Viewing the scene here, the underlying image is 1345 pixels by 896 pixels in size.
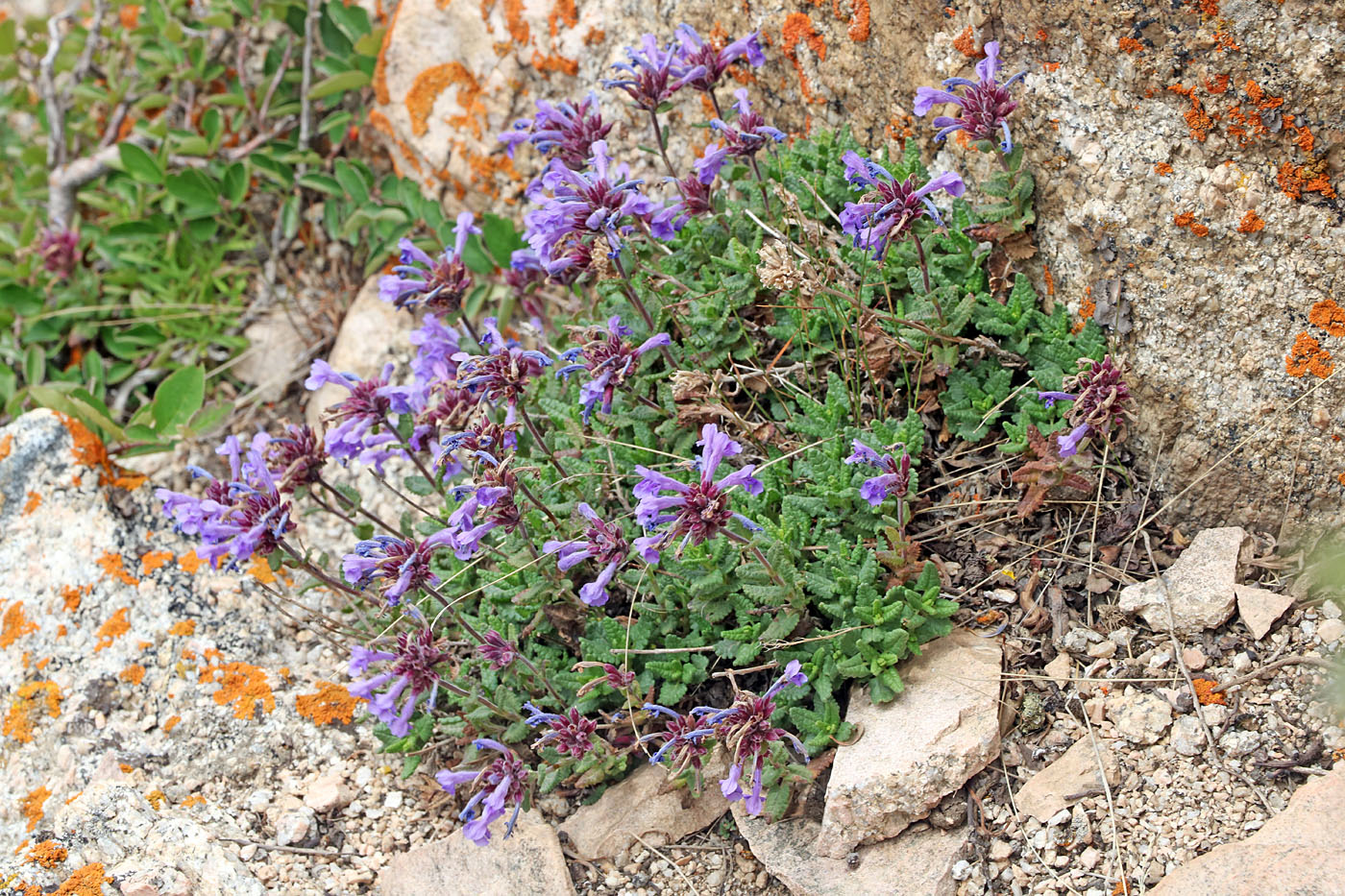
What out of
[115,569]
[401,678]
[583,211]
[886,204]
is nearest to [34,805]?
[115,569]

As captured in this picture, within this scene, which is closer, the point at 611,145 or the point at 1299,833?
the point at 1299,833

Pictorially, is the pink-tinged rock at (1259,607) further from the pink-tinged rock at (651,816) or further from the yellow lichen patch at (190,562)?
the yellow lichen patch at (190,562)

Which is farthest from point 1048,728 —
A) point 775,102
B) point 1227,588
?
point 775,102

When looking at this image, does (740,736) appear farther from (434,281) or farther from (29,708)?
(29,708)

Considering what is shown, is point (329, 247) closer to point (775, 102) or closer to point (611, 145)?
point (611, 145)

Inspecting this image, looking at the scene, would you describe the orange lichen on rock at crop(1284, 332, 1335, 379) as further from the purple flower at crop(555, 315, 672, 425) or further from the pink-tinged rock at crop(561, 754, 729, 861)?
the pink-tinged rock at crop(561, 754, 729, 861)

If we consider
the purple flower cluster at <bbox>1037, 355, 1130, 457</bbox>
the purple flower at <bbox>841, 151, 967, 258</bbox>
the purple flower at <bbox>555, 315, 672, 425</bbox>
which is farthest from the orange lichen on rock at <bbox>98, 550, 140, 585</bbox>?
the purple flower cluster at <bbox>1037, 355, 1130, 457</bbox>

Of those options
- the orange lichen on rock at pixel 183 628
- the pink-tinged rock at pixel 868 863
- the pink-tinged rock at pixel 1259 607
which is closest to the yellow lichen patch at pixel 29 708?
the orange lichen on rock at pixel 183 628
